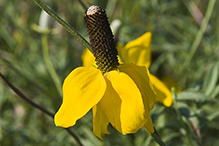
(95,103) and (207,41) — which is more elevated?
(95,103)

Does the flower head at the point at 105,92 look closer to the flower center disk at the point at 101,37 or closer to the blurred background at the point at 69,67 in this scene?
the flower center disk at the point at 101,37

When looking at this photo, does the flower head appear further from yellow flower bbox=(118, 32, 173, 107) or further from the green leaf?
the green leaf

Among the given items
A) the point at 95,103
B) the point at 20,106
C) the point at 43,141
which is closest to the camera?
the point at 95,103

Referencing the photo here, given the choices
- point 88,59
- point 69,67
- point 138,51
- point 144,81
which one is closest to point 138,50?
point 138,51

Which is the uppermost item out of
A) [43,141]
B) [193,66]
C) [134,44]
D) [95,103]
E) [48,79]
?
[95,103]

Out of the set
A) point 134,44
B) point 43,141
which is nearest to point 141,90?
point 134,44

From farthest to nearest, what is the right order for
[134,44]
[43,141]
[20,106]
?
[20,106] → [43,141] → [134,44]

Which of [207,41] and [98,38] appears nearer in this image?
[98,38]

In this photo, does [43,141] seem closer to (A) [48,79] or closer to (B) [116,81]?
(A) [48,79]
